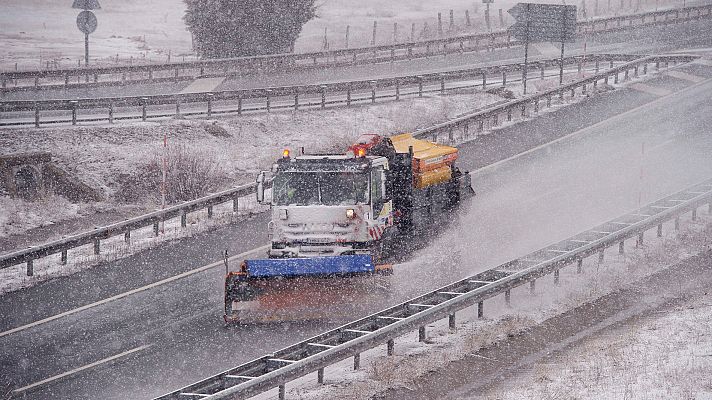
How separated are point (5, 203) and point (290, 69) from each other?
21.6 metres

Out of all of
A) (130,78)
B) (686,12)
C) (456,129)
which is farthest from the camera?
(686,12)

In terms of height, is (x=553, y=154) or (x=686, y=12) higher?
(x=686, y=12)

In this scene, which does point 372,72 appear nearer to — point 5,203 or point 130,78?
point 130,78

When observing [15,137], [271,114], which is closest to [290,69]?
[271,114]

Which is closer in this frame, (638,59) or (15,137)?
(15,137)

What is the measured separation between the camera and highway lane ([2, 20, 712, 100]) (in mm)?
42250

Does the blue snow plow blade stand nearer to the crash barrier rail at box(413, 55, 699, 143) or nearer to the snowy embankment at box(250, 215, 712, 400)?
the snowy embankment at box(250, 215, 712, 400)

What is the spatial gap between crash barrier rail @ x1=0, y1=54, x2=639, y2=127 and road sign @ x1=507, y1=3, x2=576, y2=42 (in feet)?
8.55

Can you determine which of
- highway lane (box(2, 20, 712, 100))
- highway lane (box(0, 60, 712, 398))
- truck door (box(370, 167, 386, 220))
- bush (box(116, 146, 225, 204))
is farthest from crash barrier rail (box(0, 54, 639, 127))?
truck door (box(370, 167, 386, 220))

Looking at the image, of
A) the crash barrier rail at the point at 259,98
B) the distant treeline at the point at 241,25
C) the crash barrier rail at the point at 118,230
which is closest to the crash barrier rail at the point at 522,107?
the crash barrier rail at the point at 259,98

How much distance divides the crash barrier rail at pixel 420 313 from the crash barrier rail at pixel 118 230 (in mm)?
8541

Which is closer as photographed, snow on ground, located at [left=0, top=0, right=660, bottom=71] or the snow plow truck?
the snow plow truck

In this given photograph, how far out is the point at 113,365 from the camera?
16.2m

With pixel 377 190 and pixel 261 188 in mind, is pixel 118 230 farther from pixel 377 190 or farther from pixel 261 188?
pixel 377 190
